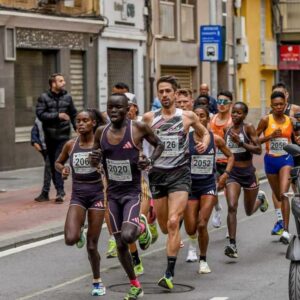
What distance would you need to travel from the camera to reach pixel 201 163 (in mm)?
11633

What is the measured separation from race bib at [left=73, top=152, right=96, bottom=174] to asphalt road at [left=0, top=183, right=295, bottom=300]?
1.12 metres

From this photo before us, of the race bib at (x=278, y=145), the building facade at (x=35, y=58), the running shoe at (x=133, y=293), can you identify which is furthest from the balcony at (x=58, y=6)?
the running shoe at (x=133, y=293)

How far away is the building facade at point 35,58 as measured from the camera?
909 inches

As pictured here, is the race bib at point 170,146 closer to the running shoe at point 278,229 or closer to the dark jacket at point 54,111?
the running shoe at point 278,229

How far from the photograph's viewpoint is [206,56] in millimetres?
25953

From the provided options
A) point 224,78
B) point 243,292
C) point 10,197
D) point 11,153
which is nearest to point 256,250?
point 243,292

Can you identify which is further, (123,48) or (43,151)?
(123,48)

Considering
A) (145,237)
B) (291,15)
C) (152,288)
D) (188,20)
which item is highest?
(291,15)

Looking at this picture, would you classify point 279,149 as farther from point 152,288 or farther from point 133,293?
point 133,293

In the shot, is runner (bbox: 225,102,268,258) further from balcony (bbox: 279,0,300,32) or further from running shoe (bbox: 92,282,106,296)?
balcony (bbox: 279,0,300,32)

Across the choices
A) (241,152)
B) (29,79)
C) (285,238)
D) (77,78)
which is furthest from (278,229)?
(77,78)

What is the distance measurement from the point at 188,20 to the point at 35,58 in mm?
9015

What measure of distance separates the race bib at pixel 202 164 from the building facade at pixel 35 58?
39.0 feet

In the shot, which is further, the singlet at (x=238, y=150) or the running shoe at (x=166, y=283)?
the singlet at (x=238, y=150)
